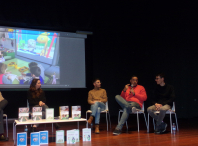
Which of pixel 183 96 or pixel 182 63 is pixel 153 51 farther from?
pixel 183 96

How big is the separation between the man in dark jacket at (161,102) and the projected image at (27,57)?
280 cm

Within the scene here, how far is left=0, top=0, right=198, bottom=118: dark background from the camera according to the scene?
5.52 meters

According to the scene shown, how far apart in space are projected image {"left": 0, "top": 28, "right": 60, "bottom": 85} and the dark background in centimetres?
31

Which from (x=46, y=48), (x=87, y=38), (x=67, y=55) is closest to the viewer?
(x=46, y=48)

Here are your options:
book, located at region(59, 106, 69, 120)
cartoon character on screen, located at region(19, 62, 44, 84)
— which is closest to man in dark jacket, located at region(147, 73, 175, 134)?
book, located at region(59, 106, 69, 120)

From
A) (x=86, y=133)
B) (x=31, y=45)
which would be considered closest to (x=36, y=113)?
(x=86, y=133)

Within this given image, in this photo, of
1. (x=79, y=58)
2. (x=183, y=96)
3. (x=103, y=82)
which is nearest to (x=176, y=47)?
(x=183, y=96)

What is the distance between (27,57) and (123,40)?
299 cm

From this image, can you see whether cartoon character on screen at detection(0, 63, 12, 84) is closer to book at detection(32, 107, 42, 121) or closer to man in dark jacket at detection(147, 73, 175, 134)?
book at detection(32, 107, 42, 121)

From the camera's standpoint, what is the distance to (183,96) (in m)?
5.75

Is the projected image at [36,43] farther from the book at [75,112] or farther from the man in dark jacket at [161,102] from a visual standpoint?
the man in dark jacket at [161,102]

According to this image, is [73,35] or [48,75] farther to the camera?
[73,35]

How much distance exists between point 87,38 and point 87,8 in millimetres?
863

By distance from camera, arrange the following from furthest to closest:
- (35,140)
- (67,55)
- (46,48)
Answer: (67,55)
(46,48)
(35,140)
